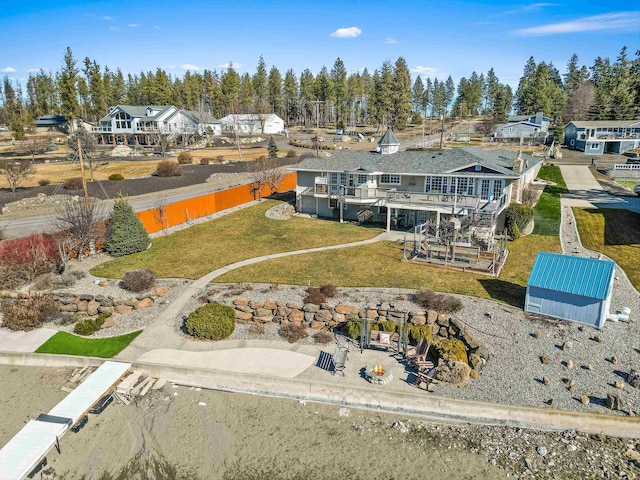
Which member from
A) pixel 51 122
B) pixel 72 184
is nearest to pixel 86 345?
pixel 72 184

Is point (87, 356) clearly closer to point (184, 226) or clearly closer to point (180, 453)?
point (180, 453)

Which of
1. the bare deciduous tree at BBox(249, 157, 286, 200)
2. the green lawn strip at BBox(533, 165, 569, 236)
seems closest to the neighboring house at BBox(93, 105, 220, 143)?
the bare deciduous tree at BBox(249, 157, 286, 200)

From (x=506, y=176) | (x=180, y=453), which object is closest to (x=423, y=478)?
(x=180, y=453)

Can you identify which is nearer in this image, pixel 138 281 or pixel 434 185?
pixel 138 281

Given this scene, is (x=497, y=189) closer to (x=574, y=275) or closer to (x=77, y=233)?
(x=574, y=275)

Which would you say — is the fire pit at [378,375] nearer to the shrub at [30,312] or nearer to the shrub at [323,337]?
the shrub at [323,337]

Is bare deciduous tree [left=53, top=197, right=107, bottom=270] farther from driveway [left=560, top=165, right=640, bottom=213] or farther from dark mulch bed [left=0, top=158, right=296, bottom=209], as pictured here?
driveway [left=560, top=165, right=640, bottom=213]
